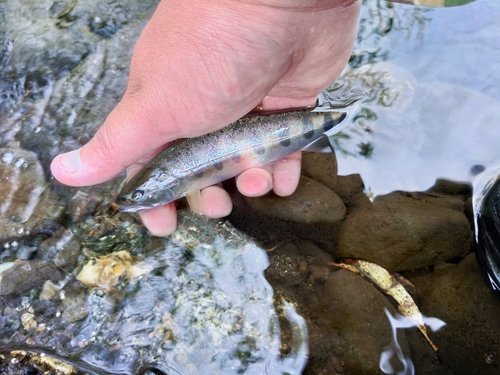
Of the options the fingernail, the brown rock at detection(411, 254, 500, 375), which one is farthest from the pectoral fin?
the brown rock at detection(411, 254, 500, 375)

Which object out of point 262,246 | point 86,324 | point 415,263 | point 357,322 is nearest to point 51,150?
point 86,324

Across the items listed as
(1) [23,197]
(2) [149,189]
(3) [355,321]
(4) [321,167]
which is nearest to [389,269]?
(3) [355,321]

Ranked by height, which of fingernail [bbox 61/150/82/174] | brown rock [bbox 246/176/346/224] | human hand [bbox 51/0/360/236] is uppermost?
human hand [bbox 51/0/360/236]

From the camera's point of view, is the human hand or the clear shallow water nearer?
the human hand

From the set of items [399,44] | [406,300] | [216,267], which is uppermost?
[399,44]

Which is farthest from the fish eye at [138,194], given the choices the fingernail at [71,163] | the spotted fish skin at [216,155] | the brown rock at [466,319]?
the brown rock at [466,319]

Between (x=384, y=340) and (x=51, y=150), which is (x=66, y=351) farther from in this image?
(x=384, y=340)

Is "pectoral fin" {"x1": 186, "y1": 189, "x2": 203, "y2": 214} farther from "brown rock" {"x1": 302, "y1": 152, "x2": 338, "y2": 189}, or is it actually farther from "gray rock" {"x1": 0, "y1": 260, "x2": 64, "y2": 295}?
"gray rock" {"x1": 0, "y1": 260, "x2": 64, "y2": 295}
